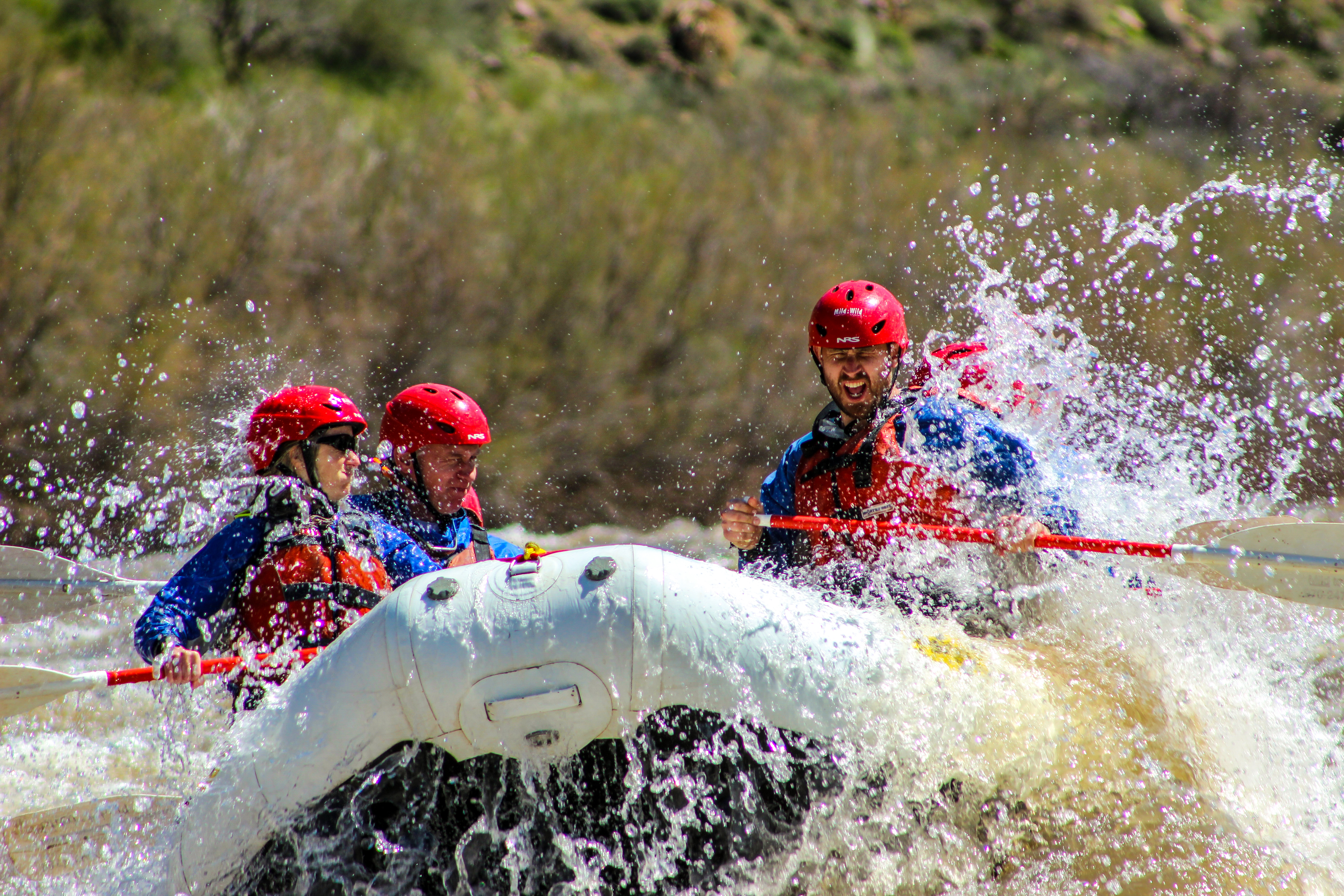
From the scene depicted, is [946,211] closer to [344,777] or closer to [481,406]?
[481,406]

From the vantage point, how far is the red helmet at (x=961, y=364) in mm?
4340

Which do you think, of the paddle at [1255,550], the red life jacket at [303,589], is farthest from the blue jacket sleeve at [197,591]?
the paddle at [1255,550]

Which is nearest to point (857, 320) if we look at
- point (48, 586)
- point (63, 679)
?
point (63, 679)

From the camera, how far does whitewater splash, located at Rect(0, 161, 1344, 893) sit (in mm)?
2920

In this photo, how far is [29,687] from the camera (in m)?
3.23

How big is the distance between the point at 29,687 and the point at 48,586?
4.96 feet

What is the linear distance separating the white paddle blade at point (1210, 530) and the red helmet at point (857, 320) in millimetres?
1338

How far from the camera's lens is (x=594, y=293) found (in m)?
13.4

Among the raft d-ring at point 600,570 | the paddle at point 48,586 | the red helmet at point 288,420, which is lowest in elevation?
the paddle at point 48,586

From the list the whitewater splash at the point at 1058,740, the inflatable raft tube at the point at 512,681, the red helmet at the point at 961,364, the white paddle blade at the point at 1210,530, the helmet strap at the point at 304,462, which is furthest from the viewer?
the red helmet at the point at 961,364

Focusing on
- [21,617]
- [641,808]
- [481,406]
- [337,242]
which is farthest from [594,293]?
[641,808]

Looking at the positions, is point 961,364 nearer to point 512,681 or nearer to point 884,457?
point 884,457

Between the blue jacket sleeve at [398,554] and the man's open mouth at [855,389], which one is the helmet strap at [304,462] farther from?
the man's open mouth at [855,389]

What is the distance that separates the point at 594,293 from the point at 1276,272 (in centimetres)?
913
